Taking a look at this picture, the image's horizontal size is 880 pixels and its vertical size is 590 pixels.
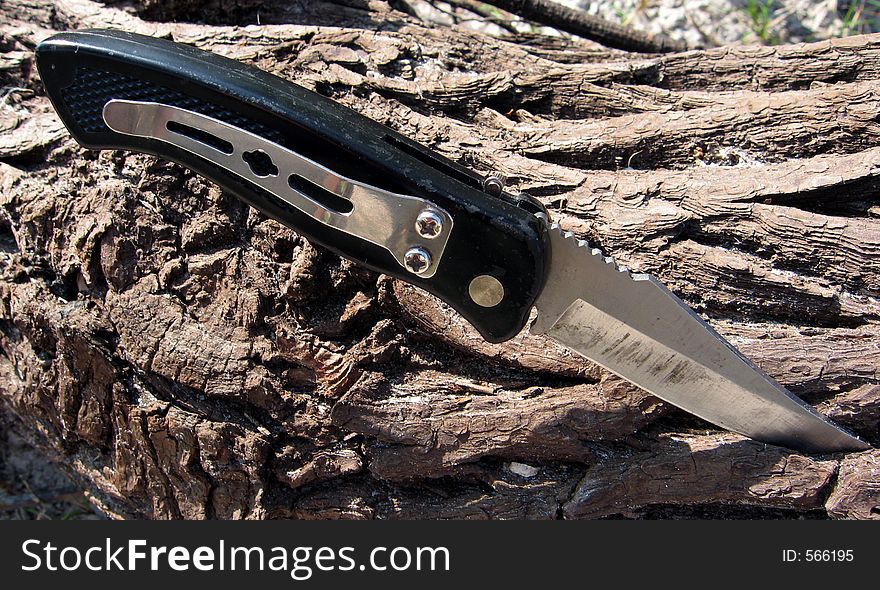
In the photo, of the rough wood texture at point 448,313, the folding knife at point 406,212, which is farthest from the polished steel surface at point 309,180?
the rough wood texture at point 448,313

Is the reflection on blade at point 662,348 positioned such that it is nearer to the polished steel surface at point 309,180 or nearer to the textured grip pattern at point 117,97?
the polished steel surface at point 309,180

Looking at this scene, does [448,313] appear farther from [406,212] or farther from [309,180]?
[309,180]

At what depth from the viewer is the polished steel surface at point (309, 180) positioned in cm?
140

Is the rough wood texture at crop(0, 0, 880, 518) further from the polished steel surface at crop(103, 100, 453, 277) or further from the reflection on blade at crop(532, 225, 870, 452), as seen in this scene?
the polished steel surface at crop(103, 100, 453, 277)

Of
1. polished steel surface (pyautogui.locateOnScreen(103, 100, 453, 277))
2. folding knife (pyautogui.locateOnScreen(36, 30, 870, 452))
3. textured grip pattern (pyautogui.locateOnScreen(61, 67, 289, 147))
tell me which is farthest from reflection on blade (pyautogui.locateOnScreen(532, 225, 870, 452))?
textured grip pattern (pyautogui.locateOnScreen(61, 67, 289, 147))

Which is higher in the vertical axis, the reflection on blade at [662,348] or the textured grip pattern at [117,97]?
the textured grip pattern at [117,97]

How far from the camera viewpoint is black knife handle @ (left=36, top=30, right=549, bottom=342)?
4.60 feet

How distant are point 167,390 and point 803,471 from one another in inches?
52.7

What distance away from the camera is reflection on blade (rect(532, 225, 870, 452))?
1.44 meters

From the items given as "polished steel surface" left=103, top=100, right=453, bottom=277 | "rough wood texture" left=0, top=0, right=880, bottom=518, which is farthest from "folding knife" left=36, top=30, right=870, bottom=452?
"rough wood texture" left=0, top=0, right=880, bottom=518

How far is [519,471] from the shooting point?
5.34 feet

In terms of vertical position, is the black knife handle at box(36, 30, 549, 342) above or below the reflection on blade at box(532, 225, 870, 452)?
above

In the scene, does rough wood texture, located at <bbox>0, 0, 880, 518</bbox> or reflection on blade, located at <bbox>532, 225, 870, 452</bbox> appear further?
rough wood texture, located at <bbox>0, 0, 880, 518</bbox>

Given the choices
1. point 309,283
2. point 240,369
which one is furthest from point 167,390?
point 309,283
